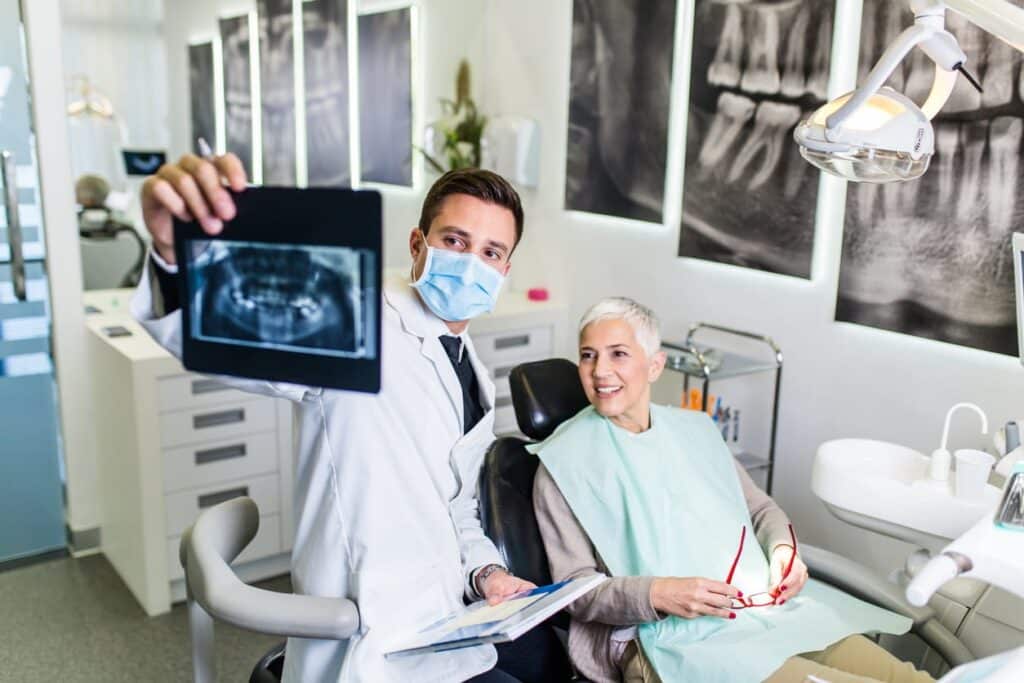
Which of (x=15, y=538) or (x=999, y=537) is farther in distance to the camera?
(x=15, y=538)

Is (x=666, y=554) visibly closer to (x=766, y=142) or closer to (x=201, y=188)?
(x=201, y=188)

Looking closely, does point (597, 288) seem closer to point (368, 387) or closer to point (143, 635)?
point (143, 635)

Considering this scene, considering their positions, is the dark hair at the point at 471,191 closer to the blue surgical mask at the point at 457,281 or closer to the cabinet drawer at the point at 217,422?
the blue surgical mask at the point at 457,281

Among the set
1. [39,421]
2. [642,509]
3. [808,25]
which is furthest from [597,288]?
[39,421]

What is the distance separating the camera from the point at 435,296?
1.57 m

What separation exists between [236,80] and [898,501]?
8.79ft

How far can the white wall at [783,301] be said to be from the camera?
2520 millimetres

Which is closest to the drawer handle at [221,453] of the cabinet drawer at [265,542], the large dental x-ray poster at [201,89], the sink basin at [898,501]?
the cabinet drawer at [265,542]

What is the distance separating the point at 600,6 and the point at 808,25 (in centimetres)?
89

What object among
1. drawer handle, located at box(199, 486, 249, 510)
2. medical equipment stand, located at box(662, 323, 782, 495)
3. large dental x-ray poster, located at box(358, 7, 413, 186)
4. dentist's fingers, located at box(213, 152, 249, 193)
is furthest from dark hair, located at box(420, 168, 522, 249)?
large dental x-ray poster, located at box(358, 7, 413, 186)

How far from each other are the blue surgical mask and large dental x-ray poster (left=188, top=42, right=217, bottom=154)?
2076 millimetres

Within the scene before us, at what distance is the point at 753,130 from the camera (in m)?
2.85

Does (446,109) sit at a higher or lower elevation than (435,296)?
higher

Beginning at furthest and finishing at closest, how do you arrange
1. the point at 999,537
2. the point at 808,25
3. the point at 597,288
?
the point at 597,288
the point at 808,25
the point at 999,537
